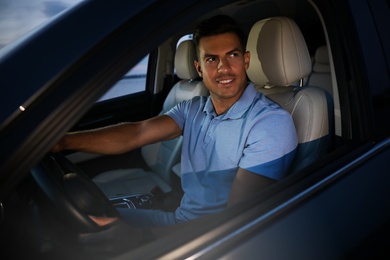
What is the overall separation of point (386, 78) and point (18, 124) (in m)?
1.23

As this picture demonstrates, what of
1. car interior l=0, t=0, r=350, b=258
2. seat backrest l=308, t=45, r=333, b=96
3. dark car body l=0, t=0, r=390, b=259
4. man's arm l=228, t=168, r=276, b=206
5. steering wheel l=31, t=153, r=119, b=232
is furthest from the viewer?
seat backrest l=308, t=45, r=333, b=96

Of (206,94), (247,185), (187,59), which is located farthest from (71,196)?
(187,59)

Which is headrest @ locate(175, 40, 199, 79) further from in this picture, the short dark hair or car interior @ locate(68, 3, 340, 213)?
the short dark hair

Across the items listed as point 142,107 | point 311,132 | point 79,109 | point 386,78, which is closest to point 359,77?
point 386,78

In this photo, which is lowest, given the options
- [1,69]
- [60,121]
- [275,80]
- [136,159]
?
[136,159]

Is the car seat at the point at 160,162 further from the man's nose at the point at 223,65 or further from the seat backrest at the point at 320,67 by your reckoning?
the man's nose at the point at 223,65

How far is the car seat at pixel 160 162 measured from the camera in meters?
2.52

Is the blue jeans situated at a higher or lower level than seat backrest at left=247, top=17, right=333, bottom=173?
lower

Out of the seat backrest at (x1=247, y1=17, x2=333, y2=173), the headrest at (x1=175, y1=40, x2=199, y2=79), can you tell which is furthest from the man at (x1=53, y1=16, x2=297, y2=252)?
the headrest at (x1=175, y1=40, x2=199, y2=79)

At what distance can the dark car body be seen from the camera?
74cm

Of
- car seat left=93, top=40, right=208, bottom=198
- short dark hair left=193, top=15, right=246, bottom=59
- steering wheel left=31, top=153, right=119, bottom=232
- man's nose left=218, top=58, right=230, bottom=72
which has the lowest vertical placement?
car seat left=93, top=40, right=208, bottom=198

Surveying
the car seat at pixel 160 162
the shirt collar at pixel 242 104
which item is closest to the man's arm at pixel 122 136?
the shirt collar at pixel 242 104

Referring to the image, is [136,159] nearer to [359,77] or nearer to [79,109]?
[359,77]

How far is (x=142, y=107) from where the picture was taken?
3.56m
